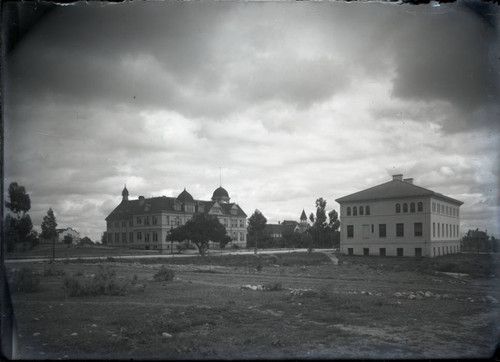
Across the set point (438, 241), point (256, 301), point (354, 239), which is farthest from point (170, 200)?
point (256, 301)

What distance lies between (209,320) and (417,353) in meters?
4.42

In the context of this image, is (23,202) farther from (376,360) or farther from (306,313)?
(376,360)

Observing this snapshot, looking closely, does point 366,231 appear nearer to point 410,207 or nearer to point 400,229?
point 400,229

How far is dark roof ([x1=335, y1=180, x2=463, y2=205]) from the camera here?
1395 inches

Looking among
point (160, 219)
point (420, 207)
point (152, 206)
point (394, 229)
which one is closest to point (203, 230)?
point (394, 229)

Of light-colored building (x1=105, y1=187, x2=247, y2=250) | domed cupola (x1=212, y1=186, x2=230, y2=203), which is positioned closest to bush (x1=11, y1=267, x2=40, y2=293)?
light-colored building (x1=105, y1=187, x2=247, y2=250)

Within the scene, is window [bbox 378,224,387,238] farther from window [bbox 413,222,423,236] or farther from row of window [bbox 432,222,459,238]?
row of window [bbox 432,222,459,238]

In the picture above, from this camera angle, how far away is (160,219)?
57688 mm

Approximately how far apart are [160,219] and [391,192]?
34.6m

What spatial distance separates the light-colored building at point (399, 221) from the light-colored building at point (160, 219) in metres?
19.4

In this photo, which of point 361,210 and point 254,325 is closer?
point 254,325

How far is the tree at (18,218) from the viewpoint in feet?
27.6

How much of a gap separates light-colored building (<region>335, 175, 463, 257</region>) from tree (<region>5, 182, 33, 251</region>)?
1280 inches

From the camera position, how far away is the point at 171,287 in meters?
15.3
